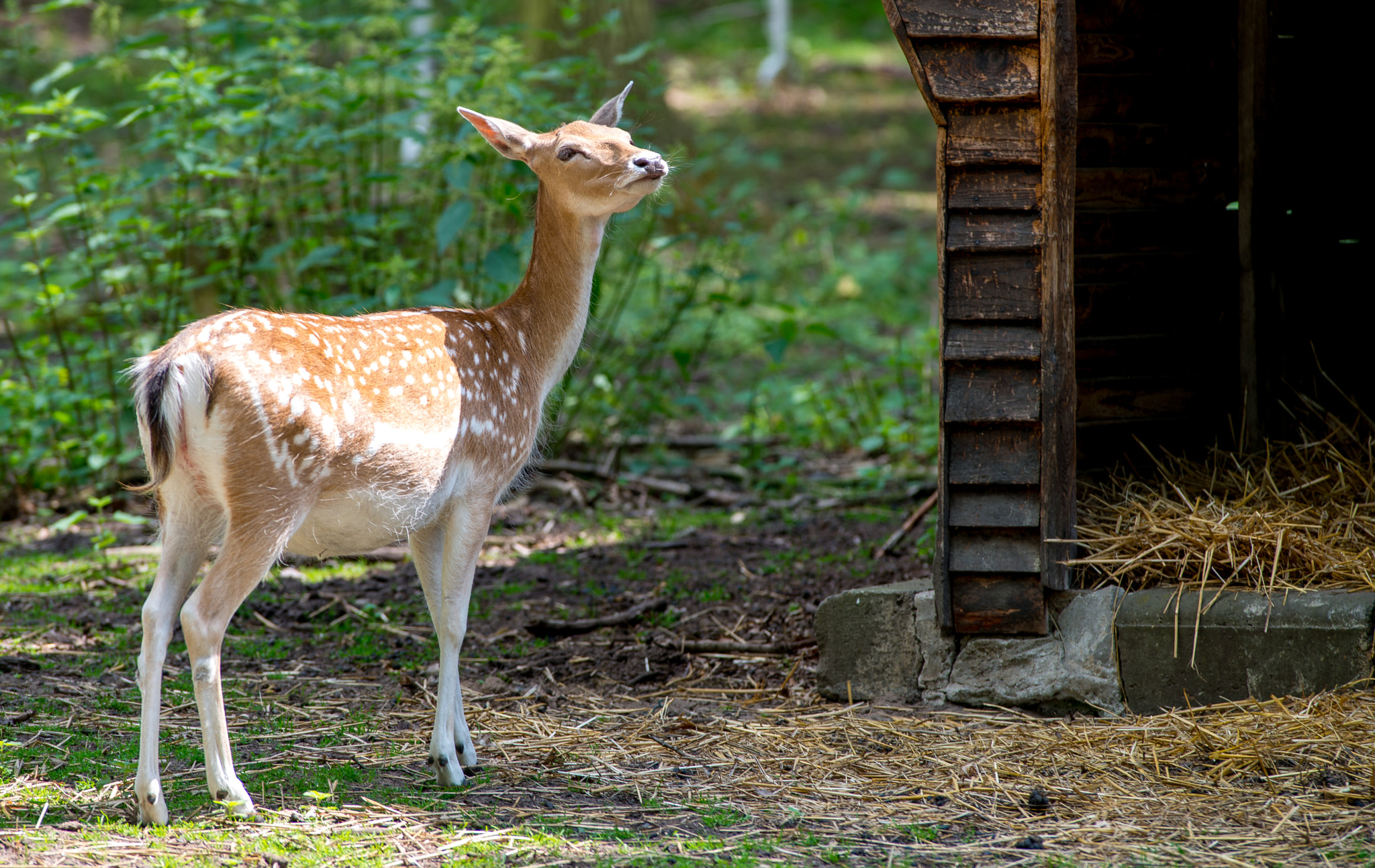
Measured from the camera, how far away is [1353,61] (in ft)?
17.3

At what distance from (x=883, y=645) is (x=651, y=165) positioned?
1946 millimetres

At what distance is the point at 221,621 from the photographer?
3.36 metres

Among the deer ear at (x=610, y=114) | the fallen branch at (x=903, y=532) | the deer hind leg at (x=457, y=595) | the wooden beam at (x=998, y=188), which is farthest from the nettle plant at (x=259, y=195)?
the wooden beam at (x=998, y=188)

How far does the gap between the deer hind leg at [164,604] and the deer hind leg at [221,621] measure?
87mm

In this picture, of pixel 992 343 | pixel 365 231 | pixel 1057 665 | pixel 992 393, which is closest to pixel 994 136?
pixel 992 343

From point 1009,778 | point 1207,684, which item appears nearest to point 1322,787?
point 1207,684

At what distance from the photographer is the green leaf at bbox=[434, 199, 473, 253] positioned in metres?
5.91

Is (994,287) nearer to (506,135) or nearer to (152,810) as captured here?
(506,135)

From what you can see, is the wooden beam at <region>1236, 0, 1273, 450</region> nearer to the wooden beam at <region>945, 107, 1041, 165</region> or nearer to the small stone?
the wooden beam at <region>945, 107, 1041, 165</region>

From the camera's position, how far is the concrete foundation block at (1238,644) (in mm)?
3947

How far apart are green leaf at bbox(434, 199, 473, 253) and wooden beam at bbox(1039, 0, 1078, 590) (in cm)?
294

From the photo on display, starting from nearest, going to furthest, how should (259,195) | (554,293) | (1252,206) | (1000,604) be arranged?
(1000,604) → (554,293) → (1252,206) → (259,195)

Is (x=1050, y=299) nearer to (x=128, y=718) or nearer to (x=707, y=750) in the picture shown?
(x=707, y=750)

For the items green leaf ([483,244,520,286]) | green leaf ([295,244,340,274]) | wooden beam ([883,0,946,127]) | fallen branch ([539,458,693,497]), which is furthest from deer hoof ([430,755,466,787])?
fallen branch ([539,458,693,497])
